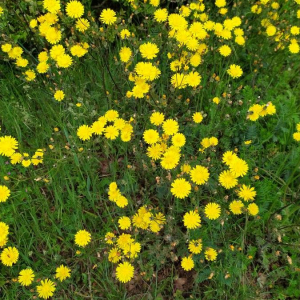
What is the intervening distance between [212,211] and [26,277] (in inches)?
51.5

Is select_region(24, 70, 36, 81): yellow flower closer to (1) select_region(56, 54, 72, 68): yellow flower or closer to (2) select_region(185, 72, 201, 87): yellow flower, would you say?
(1) select_region(56, 54, 72, 68): yellow flower

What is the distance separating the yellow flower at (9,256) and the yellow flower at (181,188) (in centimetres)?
113

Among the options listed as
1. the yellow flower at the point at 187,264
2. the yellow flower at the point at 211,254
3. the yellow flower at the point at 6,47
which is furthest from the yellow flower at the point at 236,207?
the yellow flower at the point at 6,47

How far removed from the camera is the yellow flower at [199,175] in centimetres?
206

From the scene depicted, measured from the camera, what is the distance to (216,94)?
2.61 meters

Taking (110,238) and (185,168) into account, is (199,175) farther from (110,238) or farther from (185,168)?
(110,238)

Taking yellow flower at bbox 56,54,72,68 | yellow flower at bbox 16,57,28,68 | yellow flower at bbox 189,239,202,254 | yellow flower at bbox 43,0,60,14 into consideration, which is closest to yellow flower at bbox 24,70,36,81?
yellow flower at bbox 16,57,28,68

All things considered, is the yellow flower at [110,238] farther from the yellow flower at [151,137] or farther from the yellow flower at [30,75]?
the yellow flower at [30,75]

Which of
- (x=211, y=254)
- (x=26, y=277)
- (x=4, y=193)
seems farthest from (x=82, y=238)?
(x=211, y=254)

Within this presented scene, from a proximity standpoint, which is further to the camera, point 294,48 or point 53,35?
point 294,48

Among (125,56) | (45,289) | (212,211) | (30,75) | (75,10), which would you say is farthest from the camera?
(30,75)

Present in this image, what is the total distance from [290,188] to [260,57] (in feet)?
4.25

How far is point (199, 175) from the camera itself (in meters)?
2.07

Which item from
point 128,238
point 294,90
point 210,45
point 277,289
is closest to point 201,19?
point 210,45
